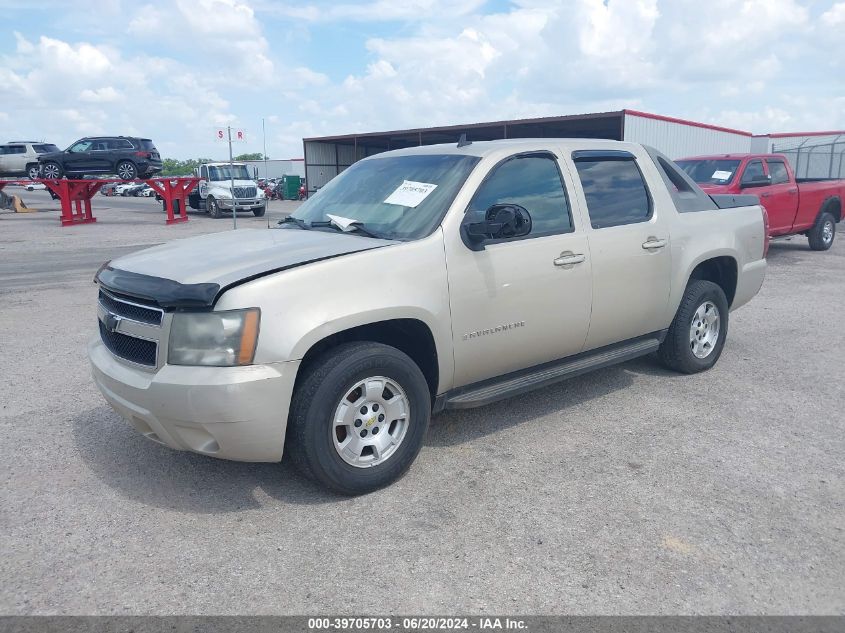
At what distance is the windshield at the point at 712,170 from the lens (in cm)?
1196

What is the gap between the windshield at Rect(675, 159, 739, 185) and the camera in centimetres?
1196

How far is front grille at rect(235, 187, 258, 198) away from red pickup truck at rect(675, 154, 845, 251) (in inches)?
746

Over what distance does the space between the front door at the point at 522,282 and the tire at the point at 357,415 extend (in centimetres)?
41

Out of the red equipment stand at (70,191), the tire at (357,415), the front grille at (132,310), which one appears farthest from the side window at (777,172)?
the red equipment stand at (70,191)

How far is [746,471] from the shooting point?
389 centimetres

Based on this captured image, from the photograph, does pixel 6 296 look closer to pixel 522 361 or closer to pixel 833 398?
pixel 522 361

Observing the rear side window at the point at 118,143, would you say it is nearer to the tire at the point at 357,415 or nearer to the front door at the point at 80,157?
the front door at the point at 80,157

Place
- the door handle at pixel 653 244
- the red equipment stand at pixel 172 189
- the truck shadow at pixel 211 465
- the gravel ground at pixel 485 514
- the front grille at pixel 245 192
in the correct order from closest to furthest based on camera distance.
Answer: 1. the gravel ground at pixel 485 514
2. the truck shadow at pixel 211 465
3. the door handle at pixel 653 244
4. the red equipment stand at pixel 172 189
5. the front grille at pixel 245 192

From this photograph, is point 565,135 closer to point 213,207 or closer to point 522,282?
point 213,207

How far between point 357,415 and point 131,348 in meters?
1.21

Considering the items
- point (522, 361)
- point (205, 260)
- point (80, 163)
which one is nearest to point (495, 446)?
point (522, 361)

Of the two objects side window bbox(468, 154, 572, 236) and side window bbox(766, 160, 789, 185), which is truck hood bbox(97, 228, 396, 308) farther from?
side window bbox(766, 160, 789, 185)

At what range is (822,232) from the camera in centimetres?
1394

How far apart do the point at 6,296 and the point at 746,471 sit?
31.8ft
